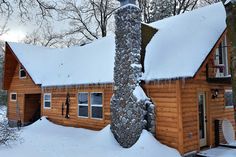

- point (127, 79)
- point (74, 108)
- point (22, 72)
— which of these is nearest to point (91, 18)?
point (22, 72)

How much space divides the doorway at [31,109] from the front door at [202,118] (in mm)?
12250

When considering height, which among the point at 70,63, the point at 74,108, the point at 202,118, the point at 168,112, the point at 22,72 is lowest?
the point at 202,118

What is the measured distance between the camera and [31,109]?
19062mm

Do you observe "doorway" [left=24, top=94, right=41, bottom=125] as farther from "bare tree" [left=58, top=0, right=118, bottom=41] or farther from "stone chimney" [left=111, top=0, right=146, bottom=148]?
"bare tree" [left=58, top=0, right=118, bottom=41]

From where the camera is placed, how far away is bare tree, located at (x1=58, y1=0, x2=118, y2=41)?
103ft

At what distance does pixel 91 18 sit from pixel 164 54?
2265 cm

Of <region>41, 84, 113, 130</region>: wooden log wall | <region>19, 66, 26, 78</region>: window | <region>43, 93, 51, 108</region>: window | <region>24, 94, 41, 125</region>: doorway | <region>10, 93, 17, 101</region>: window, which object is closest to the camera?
<region>41, 84, 113, 130</region>: wooden log wall

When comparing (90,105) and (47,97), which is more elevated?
(47,97)

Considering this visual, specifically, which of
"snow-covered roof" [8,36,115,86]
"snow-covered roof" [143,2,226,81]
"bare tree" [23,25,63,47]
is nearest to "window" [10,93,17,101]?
"snow-covered roof" [8,36,115,86]

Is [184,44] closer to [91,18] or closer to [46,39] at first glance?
[91,18]

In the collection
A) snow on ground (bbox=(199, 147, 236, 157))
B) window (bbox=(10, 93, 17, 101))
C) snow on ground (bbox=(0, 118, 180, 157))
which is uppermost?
window (bbox=(10, 93, 17, 101))

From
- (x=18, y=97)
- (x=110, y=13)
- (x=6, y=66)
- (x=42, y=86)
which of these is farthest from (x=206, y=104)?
(x=110, y=13)

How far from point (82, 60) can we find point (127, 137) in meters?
6.79

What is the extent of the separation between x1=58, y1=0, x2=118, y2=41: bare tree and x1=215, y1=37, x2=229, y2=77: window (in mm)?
20981
